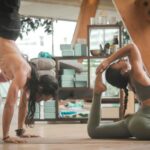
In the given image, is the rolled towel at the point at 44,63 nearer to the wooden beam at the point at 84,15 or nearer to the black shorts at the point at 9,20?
the black shorts at the point at 9,20

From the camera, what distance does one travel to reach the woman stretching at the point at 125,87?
2.96 m

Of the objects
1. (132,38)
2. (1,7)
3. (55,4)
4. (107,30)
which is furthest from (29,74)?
(55,4)

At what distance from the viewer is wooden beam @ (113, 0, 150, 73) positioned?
5.64 meters

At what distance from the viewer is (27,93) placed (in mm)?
3279

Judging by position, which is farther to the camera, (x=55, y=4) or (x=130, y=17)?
(x=55, y=4)

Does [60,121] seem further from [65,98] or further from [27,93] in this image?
[27,93]

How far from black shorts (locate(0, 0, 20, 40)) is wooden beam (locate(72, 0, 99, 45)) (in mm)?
5777

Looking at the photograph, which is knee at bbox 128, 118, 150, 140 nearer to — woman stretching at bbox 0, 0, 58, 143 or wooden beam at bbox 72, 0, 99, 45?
woman stretching at bbox 0, 0, 58, 143

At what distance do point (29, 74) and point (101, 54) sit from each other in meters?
3.06

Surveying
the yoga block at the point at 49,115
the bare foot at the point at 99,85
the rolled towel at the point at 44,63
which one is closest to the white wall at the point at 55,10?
the rolled towel at the point at 44,63

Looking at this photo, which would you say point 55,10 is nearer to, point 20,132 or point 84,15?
point 84,15

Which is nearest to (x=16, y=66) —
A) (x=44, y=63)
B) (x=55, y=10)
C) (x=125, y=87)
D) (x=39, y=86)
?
(x=39, y=86)

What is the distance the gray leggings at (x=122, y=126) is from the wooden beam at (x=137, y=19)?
8.45ft

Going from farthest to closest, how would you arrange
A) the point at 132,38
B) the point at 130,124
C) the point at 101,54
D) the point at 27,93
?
the point at 101,54 → the point at 132,38 → the point at 27,93 → the point at 130,124
